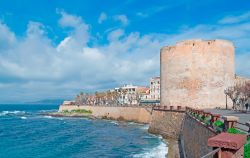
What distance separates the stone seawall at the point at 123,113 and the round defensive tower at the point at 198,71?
14400 mm

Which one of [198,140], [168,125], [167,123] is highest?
[198,140]

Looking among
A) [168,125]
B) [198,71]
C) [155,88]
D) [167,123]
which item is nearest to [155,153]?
[168,125]

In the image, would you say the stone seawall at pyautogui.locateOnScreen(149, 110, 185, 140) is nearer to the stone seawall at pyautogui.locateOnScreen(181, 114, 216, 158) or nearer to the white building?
the stone seawall at pyautogui.locateOnScreen(181, 114, 216, 158)

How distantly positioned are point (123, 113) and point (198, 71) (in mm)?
24485

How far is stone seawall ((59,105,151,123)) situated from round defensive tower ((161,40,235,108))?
1440cm

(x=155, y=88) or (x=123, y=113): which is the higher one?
(x=155, y=88)

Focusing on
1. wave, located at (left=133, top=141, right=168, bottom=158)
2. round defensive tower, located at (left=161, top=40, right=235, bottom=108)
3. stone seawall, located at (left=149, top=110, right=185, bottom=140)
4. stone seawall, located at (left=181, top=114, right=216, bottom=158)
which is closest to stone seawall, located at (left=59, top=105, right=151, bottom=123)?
stone seawall, located at (left=149, top=110, right=185, bottom=140)

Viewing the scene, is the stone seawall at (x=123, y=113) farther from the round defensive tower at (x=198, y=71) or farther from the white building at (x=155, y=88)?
the white building at (x=155, y=88)

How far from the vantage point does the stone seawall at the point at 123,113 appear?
50.0 meters

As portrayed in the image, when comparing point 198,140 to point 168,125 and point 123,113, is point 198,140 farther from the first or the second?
point 123,113

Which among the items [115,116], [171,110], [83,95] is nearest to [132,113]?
[115,116]

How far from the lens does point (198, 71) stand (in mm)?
34062

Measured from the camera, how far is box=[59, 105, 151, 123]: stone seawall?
50.0 m

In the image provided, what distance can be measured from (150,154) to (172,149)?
5.50ft
